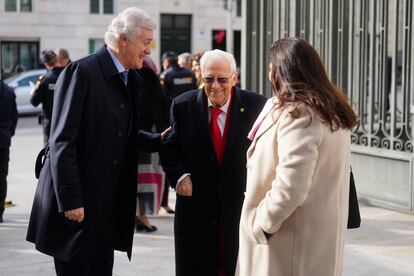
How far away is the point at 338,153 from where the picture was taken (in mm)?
3264


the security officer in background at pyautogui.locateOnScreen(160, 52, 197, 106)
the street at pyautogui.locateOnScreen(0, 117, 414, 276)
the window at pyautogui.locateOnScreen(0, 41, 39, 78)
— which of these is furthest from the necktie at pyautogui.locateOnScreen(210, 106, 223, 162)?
the window at pyautogui.locateOnScreen(0, 41, 39, 78)

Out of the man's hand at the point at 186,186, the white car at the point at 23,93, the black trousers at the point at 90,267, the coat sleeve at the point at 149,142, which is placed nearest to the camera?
the black trousers at the point at 90,267

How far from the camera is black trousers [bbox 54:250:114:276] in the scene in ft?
12.8

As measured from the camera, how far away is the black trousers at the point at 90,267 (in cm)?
390

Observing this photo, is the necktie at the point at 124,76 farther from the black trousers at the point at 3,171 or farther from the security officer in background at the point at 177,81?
the security officer in background at the point at 177,81

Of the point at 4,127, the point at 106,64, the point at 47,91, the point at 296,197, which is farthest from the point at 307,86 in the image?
the point at 47,91

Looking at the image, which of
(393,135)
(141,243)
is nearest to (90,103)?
(141,243)

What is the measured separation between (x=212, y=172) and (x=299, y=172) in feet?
3.87

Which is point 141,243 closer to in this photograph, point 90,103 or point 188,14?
point 90,103

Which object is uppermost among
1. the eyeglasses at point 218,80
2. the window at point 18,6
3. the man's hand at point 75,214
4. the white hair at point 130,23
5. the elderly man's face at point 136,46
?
the window at point 18,6

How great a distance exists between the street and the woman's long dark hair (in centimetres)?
275

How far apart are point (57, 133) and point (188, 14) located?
→ 1258 inches

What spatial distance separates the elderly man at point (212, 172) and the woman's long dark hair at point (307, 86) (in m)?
0.96

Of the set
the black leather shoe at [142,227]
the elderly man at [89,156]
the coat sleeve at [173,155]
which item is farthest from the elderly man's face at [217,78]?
the black leather shoe at [142,227]
